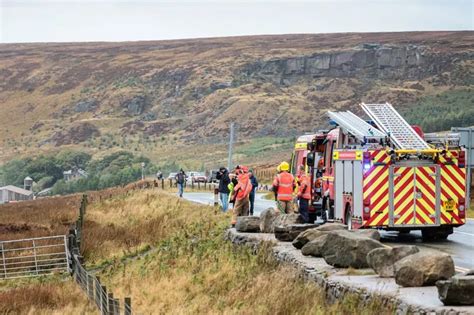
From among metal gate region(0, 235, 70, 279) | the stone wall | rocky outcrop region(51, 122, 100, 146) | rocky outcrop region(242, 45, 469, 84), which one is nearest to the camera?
the stone wall

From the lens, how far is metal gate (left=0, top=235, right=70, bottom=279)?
2591 cm

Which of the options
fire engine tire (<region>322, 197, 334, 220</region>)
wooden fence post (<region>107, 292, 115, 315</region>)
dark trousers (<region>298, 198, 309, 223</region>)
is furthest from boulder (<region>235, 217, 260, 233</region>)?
wooden fence post (<region>107, 292, 115, 315</region>)

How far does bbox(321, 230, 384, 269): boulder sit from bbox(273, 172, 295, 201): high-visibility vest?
329 inches

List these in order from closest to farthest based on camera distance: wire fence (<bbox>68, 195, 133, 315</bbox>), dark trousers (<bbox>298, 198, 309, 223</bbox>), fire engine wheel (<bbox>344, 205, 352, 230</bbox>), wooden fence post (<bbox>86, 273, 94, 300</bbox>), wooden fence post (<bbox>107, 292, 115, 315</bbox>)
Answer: wire fence (<bbox>68, 195, 133, 315</bbox>)
wooden fence post (<bbox>107, 292, 115, 315</bbox>)
wooden fence post (<bbox>86, 273, 94, 300</bbox>)
fire engine wheel (<bbox>344, 205, 352, 230</bbox>)
dark trousers (<bbox>298, 198, 309, 223</bbox>)

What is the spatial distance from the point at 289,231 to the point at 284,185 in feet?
14.5

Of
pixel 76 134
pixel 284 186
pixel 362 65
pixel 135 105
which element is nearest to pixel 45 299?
pixel 284 186

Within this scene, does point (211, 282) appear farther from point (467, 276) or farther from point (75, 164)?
point (75, 164)

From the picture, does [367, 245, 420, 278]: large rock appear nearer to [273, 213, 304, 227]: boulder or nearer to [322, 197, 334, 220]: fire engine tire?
[273, 213, 304, 227]: boulder

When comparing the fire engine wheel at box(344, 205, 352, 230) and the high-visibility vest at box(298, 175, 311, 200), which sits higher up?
the high-visibility vest at box(298, 175, 311, 200)

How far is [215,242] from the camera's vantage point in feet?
77.1

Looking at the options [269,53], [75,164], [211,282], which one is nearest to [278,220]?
[211,282]

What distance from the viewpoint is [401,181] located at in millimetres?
21094

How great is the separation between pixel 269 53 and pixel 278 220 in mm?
152087

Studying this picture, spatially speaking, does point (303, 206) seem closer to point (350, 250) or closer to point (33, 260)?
point (33, 260)
